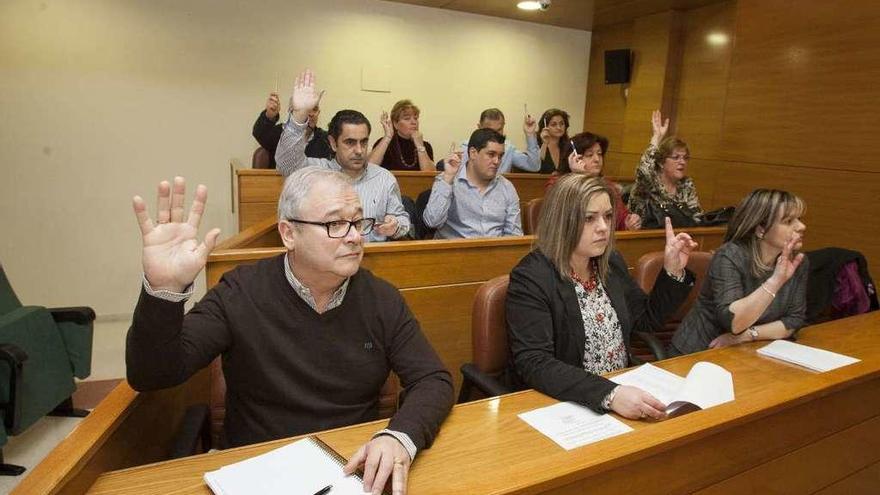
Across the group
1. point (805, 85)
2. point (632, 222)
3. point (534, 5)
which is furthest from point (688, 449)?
point (534, 5)

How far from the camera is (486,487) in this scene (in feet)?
3.24

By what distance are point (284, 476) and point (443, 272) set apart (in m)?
1.62

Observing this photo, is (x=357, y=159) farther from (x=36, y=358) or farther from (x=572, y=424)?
(x=572, y=424)

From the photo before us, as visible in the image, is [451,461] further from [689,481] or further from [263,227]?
[263,227]

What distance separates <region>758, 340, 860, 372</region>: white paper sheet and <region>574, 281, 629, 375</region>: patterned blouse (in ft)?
1.51

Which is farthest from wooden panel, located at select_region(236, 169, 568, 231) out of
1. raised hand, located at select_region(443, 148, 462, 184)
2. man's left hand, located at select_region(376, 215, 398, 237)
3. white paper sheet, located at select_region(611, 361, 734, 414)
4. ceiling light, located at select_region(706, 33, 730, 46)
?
ceiling light, located at select_region(706, 33, 730, 46)

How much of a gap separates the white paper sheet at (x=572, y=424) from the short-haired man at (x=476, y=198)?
1.97m

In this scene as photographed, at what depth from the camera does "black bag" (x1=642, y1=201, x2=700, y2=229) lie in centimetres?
360

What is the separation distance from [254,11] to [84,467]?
479 centimetres

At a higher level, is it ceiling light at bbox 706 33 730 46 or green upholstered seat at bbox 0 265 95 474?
ceiling light at bbox 706 33 730 46

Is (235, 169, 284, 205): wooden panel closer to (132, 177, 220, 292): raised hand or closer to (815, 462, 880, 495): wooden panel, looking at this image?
(132, 177, 220, 292): raised hand

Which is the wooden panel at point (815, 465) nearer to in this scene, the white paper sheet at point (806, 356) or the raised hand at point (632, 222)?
the white paper sheet at point (806, 356)

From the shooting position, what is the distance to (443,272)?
2584mm

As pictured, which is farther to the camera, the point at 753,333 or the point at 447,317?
the point at 447,317
